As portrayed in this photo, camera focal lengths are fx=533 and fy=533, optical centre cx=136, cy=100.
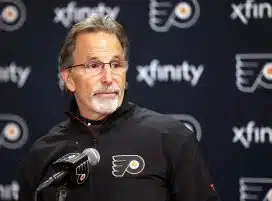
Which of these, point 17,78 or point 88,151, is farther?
point 17,78

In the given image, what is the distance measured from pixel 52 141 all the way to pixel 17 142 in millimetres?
1034

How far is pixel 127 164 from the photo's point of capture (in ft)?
5.46

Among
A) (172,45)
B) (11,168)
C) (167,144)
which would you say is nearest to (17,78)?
(11,168)

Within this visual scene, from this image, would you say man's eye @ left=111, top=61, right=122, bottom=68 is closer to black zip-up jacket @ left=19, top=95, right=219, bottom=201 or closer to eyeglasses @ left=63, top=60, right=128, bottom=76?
eyeglasses @ left=63, top=60, right=128, bottom=76

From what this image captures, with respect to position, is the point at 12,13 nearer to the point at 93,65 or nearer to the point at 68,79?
the point at 68,79

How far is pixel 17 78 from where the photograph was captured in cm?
279

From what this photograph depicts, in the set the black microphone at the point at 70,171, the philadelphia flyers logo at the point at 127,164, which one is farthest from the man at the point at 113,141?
the black microphone at the point at 70,171

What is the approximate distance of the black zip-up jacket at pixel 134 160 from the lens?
Result: 1.63 metres

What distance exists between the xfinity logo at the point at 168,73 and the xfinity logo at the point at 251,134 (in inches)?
12.4

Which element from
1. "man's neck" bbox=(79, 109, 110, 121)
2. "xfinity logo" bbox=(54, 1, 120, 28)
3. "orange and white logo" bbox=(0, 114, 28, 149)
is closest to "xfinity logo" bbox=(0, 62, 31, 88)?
"orange and white logo" bbox=(0, 114, 28, 149)

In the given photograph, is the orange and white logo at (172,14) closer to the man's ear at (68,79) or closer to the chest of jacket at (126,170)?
the man's ear at (68,79)

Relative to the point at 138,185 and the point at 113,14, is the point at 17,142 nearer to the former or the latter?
the point at 113,14

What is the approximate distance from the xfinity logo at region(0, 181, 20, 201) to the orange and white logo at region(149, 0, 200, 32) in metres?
1.11

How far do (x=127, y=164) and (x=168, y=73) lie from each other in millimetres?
1014
